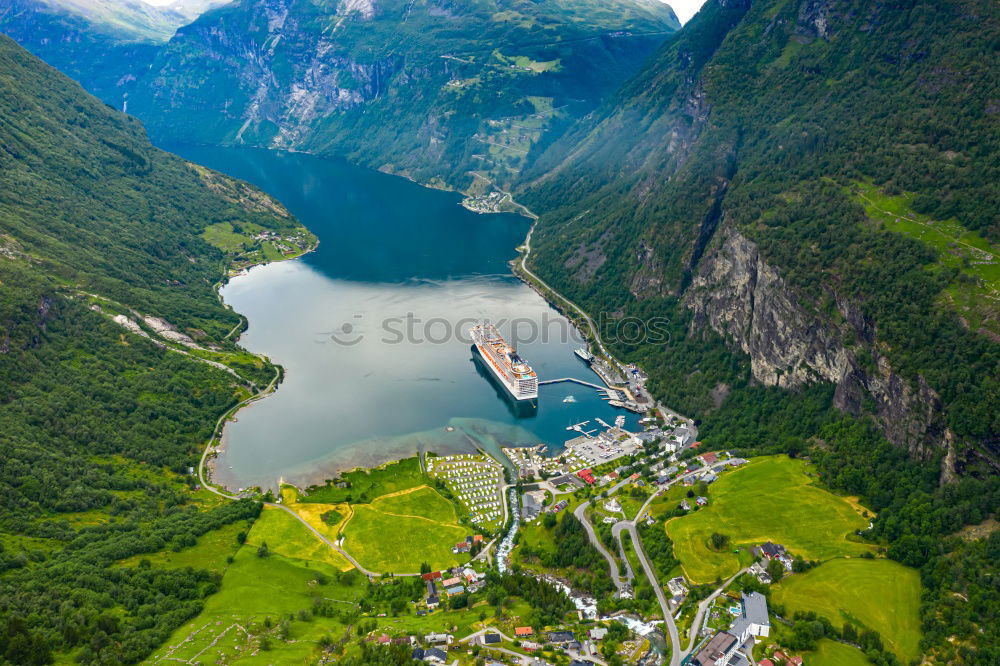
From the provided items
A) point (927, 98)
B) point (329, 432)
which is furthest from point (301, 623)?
point (927, 98)

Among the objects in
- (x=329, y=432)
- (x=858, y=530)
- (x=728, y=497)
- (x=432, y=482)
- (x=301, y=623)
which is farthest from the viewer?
(x=329, y=432)

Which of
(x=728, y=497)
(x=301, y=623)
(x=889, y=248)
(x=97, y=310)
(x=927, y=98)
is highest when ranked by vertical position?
(x=927, y=98)

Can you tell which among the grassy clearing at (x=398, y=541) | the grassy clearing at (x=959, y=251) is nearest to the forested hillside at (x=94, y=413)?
the grassy clearing at (x=398, y=541)

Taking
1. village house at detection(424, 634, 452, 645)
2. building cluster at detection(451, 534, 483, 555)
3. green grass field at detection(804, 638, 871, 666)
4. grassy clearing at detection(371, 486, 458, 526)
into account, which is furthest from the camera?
grassy clearing at detection(371, 486, 458, 526)

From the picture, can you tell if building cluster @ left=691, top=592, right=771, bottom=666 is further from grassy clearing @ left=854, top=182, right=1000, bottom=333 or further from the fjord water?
grassy clearing @ left=854, top=182, right=1000, bottom=333

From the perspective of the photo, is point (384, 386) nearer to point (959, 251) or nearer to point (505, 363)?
point (505, 363)

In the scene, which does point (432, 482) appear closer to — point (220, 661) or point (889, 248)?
point (220, 661)

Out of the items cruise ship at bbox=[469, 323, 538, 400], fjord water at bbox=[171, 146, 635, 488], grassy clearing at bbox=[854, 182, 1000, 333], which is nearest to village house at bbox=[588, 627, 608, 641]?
fjord water at bbox=[171, 146, 635, 488]
